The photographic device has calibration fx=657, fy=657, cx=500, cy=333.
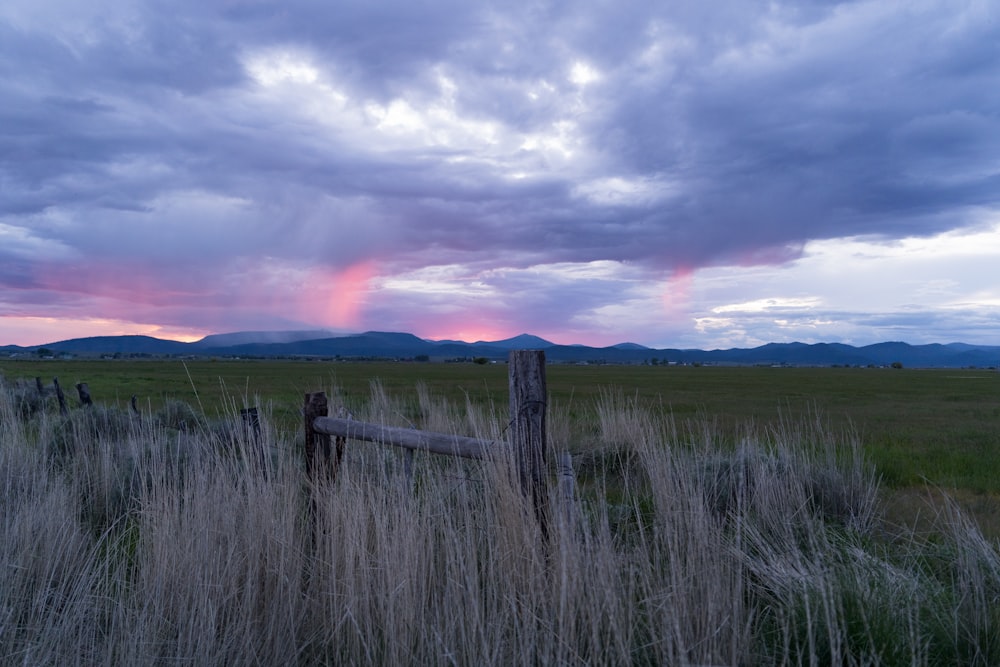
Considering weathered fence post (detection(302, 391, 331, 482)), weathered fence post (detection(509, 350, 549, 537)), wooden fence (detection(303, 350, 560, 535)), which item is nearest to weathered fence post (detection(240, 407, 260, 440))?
weathered fence post (detection(302, 391, 331, 482))

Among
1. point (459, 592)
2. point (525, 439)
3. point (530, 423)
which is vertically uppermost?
point (530, 423)

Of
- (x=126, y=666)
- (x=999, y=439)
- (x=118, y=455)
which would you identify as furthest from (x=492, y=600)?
(x=999, y=439)

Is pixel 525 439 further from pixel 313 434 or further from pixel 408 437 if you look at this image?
pixel 313 434

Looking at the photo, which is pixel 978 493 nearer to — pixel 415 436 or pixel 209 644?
pixel 415 436

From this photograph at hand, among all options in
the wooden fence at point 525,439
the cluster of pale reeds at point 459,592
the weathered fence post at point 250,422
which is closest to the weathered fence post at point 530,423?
the wooden fence at point 525,439

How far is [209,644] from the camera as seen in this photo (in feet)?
12.0

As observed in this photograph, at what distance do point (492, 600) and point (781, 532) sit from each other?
289 centimetres

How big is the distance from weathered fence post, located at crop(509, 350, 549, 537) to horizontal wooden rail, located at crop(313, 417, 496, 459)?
22cm

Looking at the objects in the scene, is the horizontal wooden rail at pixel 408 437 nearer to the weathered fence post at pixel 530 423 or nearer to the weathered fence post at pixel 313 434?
the weathered fence post at pixel 313 434

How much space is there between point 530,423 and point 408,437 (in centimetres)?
118

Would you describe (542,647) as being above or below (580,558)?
below

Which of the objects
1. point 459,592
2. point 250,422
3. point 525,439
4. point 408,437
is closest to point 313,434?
point 250,422

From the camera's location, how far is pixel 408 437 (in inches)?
204

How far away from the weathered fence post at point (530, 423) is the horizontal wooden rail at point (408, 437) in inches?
8.6
